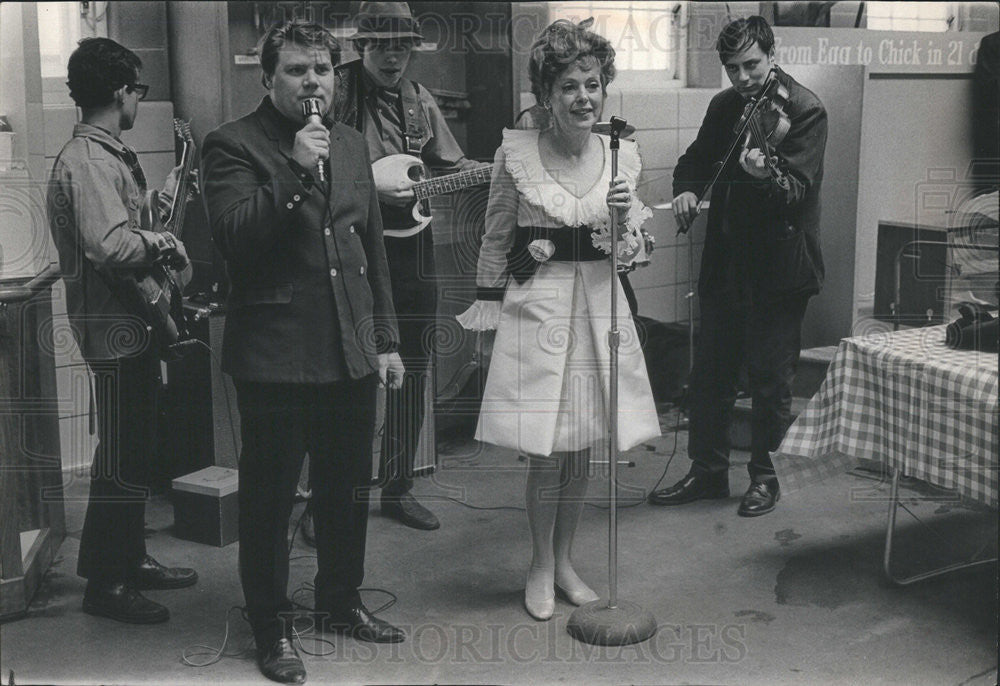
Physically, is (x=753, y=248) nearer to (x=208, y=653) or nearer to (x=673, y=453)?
(x=673, y=453)

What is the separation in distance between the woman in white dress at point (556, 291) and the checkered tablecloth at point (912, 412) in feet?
2.27

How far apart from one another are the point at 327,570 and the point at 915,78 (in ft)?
16.9

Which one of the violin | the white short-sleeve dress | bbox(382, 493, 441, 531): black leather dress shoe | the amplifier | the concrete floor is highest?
the violin

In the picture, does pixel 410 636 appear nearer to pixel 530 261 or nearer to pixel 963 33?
pixel 530 261

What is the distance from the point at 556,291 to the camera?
3871 millimetres

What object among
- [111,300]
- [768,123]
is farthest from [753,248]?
[111,300]

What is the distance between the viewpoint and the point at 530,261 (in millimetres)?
3879

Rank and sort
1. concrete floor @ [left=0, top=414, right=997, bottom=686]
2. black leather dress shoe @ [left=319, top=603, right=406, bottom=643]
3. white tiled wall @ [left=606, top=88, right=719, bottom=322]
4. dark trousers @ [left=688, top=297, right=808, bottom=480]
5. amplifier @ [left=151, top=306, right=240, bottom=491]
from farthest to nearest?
white tiled wall @ [left=606, top=88, right=719, bottom=322]
dark trousers @ [left=688, top=297, right=808, bottom=480]
amplifier @ [left=151, top=306, right=240, bottom=491]
black leather dress shoe @ [left=319, top=603, right=406, bottom=643]
concrete floor @ [left=0, top=414, right=997, bottom=686]

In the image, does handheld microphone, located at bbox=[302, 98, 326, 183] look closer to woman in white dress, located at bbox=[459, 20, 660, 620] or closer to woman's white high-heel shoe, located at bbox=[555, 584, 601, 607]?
woman in white dress, located at bbox=[459, 20, 660, 620]

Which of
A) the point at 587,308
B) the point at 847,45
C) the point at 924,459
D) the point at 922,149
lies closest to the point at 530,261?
the point at 587,308

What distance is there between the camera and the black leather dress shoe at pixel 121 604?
390cm

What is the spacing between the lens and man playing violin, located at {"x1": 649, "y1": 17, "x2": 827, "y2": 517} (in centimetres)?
467

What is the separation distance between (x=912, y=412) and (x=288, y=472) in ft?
6.42

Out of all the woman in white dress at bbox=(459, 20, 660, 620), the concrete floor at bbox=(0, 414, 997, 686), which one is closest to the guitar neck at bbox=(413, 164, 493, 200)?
the woman in white dress at bbox=(459, 20, 660, 620)
